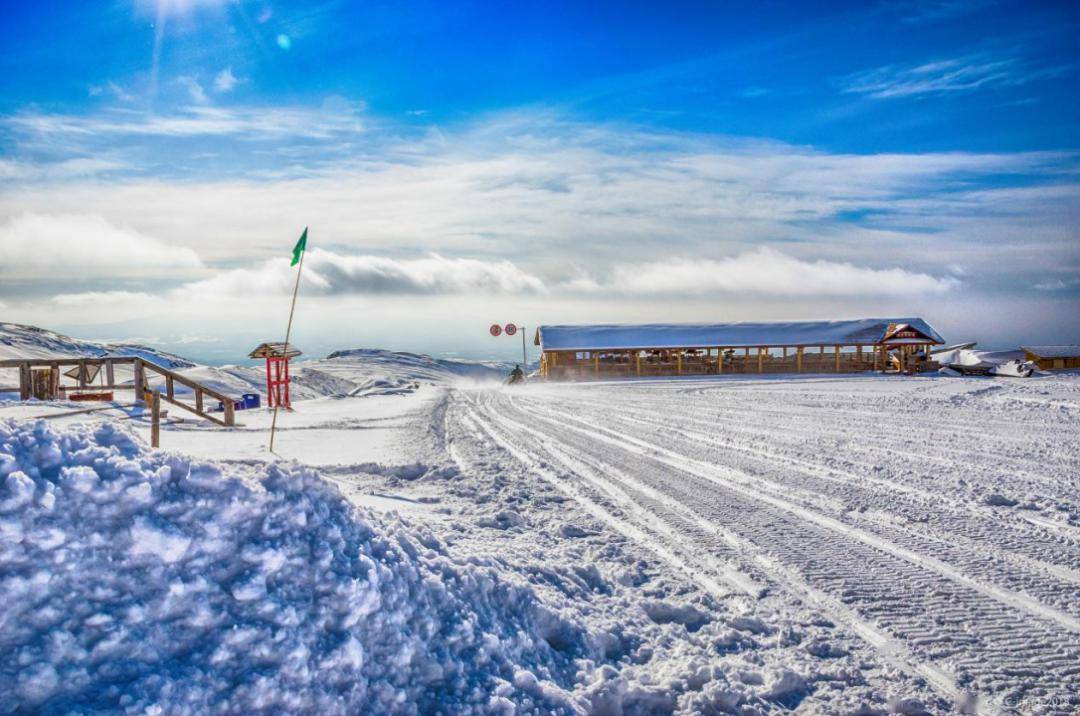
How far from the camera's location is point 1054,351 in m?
53.6

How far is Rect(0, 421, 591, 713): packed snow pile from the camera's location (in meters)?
2.89

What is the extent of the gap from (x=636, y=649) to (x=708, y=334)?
4730cm

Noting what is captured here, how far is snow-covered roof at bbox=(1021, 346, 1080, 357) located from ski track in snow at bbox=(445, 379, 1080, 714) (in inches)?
1801

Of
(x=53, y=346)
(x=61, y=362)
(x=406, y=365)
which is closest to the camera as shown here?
(x=61, y=362)

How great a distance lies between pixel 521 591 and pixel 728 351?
156ft

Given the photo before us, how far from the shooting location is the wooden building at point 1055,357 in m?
52.4

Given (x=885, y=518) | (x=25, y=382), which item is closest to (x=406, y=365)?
(x=25, y=382)

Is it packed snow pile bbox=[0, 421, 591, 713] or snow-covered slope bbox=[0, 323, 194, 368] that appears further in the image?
snow-covered slope bbox=[0, 323, 194, 368]

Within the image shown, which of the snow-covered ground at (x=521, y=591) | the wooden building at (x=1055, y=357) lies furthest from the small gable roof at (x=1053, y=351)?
the snow-covered ground at (x=521, y=591)

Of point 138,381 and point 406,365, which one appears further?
point 406,365

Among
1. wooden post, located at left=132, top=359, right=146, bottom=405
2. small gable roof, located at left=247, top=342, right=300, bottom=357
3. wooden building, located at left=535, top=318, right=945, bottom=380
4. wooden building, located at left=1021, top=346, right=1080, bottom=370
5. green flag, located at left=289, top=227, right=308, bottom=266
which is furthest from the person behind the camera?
wooden building, located at left=1021, top=346, right=1080, bottom=370

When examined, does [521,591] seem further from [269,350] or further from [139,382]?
[269,350]

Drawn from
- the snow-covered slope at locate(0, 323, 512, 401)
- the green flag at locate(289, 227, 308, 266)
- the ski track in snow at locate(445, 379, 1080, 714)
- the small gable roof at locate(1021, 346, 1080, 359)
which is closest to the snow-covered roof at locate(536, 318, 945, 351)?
the snow-covered slope at locate(0, 323, 512, 401)

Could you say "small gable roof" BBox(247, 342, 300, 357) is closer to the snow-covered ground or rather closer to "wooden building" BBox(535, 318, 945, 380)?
the snow-covered ground
